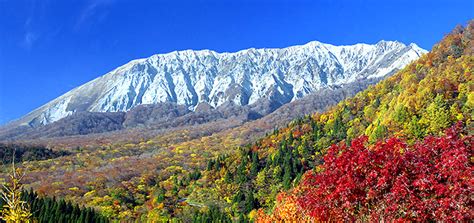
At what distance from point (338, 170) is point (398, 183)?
7.99 ft

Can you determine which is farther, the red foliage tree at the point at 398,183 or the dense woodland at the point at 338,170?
the dense woodland at the point at 338,170

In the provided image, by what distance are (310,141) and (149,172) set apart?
206 feet

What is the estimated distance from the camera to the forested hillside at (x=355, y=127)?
276ft

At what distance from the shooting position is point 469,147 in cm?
1513

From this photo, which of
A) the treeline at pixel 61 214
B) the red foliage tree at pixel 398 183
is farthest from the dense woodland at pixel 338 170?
the treeline at pixel 61 214

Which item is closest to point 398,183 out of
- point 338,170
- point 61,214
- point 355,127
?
point 338,170

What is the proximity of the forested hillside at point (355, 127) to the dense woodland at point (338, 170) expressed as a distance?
0.35 meters

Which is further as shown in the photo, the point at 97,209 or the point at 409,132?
the point at 97,209

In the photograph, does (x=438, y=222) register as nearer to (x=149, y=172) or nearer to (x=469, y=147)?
(x=469, y=147)

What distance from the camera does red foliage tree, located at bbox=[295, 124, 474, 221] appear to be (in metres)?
14.0

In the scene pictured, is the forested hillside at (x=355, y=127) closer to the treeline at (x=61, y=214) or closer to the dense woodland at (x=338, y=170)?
the dense woodland at (x=338, y=170)

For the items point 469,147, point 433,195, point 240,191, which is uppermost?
point 469,147

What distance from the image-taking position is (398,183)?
48.5ft

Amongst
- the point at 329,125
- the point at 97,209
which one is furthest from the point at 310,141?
the point at 97,209
